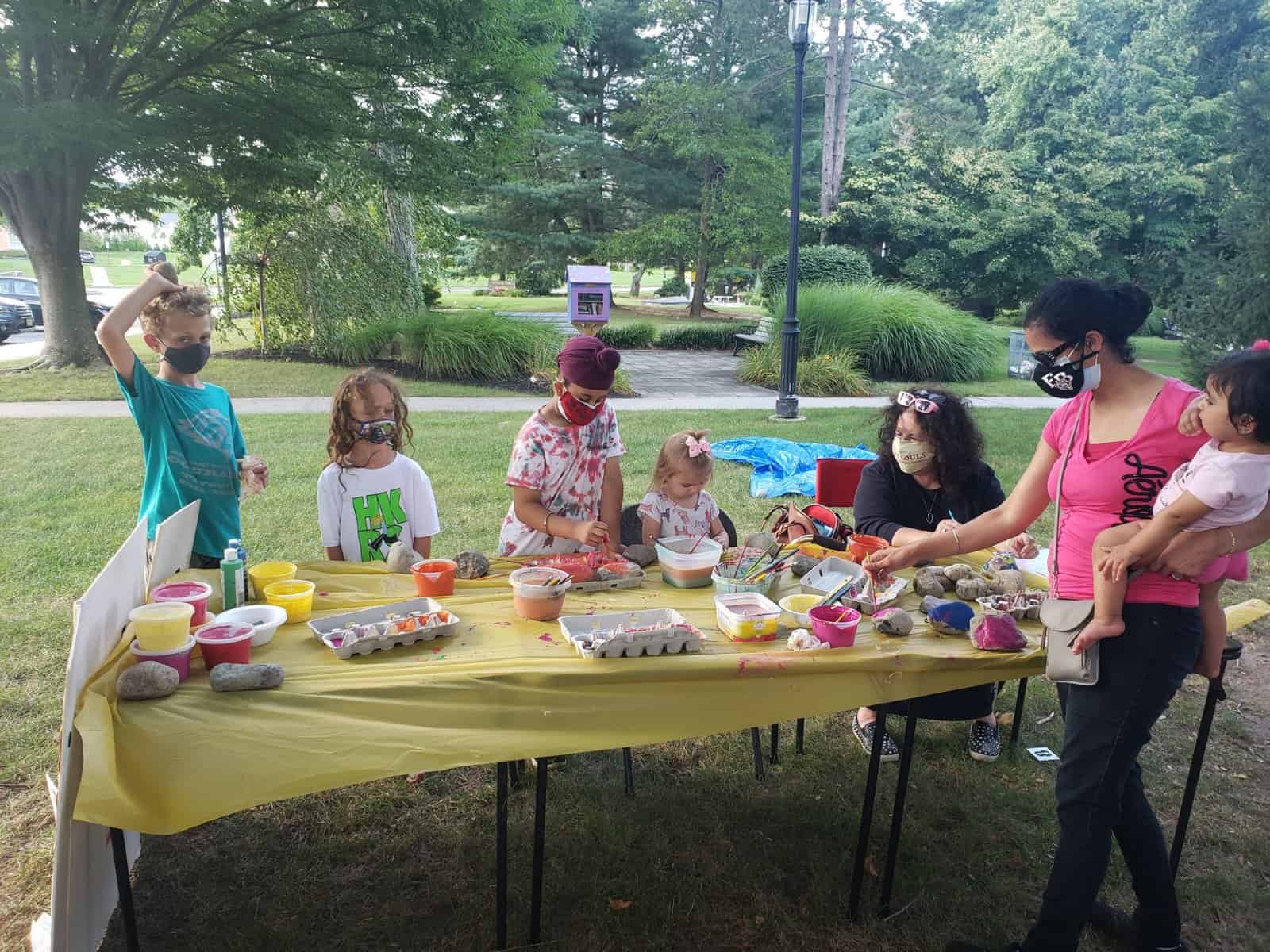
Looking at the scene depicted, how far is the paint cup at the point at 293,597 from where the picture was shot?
2.32 metres

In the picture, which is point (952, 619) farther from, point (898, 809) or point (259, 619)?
point (259, 619)

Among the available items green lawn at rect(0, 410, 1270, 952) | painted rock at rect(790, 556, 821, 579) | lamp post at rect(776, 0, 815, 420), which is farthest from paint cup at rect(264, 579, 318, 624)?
lamp post at rect(776, 0, 815, 420)

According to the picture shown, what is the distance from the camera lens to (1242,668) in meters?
4.32

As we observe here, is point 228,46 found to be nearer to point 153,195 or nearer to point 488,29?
point 488,29

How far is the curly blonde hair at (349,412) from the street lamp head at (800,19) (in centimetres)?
854

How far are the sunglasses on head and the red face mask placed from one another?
1.16 metres

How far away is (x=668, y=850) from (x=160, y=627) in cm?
174

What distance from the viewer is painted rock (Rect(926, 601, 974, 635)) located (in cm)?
239

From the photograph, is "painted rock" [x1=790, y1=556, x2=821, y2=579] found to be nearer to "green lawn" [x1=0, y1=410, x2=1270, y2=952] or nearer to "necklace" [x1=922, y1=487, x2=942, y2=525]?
"necklace" [x1=922, y1=487, x2=942, y2=525]

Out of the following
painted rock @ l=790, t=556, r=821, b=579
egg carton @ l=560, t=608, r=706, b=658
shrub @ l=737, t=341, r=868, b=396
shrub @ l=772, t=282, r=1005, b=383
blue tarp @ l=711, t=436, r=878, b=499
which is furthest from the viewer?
shrub @ l=772, t=282, r=1005, b=383

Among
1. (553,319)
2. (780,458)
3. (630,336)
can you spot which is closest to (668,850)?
(780,458)

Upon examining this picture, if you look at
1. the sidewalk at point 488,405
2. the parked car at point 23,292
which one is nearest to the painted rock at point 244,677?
the sidewalk at point 488,405

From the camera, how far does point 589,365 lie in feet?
9.41

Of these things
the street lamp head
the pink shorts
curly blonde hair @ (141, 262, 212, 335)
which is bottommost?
the pink shorts
